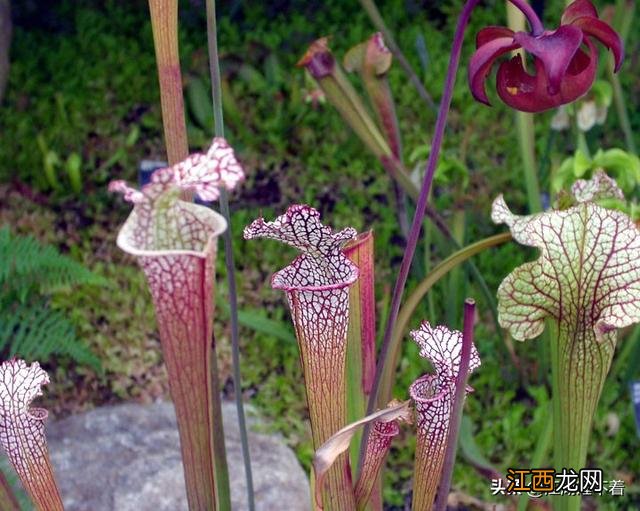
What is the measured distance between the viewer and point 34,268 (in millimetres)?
1736

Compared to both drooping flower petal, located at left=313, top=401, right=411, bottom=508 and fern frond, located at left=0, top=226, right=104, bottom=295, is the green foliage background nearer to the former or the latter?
fern frond, located at left=0, top=226, right=104, bottom=295

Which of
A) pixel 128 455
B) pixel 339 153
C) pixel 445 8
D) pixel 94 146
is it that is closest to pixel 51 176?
pixel 94 146

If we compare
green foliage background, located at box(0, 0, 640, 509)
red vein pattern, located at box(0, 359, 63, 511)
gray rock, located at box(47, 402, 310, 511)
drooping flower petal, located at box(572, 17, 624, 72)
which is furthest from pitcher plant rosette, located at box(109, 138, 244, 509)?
green foliage background, located at box(0, 0, 640, 509)

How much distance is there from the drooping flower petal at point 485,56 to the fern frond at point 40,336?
4.25 feet

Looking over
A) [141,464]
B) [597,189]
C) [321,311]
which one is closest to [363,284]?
[321,311]

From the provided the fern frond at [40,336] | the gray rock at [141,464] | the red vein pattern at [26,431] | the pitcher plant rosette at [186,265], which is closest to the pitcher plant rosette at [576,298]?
the pitcher plant rosette at [186,265]

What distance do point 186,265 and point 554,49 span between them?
308 millimetres

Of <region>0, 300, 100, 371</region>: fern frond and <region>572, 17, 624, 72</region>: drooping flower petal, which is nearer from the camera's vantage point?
<region>572, 17, 624, 72</region>: drooping flower petal

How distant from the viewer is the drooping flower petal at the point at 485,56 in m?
0.59

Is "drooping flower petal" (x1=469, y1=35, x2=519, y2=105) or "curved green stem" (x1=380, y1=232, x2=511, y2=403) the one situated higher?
"drooping flower petal" (x1=469, y1=35, x2=519, y2=105)

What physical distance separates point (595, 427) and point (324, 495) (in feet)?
4.08

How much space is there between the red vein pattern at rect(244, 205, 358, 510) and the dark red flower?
0.55 ft

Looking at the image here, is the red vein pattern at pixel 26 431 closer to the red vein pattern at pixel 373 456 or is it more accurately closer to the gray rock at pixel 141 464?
the red vein pattern at pixel 373 456

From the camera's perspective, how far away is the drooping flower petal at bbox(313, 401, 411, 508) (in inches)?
22.1
